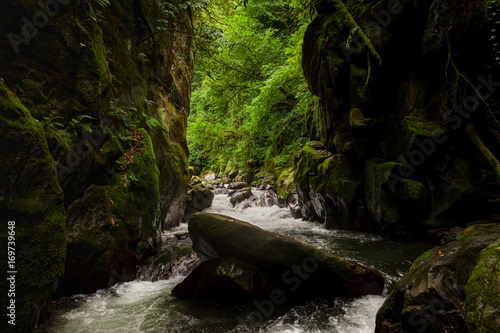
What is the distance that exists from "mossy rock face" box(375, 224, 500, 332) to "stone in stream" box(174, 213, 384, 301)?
1.02 metres

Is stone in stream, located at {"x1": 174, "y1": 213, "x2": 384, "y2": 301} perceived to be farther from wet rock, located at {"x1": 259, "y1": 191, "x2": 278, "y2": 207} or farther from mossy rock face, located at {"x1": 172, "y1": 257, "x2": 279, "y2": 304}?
wet rock, located at {"x1": 259, "y1": 191, "x2": 278, "y2": 207}

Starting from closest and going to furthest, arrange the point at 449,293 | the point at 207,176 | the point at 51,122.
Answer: the point at 449,293 → the point at 51,122 → the point at 207,176

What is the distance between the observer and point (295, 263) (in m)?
Answer: 4.03

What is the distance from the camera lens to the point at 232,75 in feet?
47.8

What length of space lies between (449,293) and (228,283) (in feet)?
9.33

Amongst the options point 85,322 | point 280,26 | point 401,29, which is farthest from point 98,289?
point 280,26

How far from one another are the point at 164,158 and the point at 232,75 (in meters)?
8.39

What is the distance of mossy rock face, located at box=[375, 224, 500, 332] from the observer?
1939 millimetres

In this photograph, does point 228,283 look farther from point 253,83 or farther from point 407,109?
point 253,83

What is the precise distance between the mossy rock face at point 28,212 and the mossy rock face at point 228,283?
6.47 feet

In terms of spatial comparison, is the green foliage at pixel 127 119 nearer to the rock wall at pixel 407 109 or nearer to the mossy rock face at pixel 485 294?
the rock wall at pixel 407 109

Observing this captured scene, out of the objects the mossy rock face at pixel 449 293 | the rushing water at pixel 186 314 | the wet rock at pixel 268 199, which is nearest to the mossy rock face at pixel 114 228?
the rushing water at pixel 186 314

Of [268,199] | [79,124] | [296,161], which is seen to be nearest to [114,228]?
[79,124]

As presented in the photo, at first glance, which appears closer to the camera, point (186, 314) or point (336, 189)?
point (186, 314)
